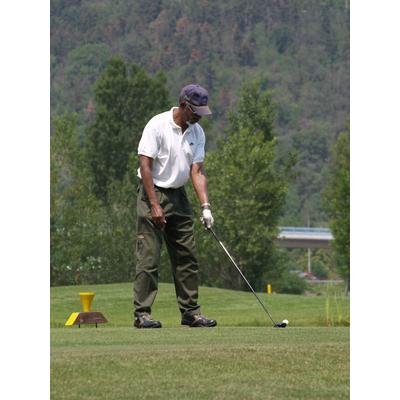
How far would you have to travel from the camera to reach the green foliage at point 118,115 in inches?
3147

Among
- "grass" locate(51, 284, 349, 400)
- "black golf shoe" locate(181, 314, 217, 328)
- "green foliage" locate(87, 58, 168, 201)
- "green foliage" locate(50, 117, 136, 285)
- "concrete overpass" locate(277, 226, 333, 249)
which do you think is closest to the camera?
"grass" locate(51, 284, 349, 400)

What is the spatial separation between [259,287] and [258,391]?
53.6 meters

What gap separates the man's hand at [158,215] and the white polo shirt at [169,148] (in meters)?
0.21

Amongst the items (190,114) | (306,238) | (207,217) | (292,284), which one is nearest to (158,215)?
(207,217)

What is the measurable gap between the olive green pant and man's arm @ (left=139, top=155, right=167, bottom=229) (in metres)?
0.16

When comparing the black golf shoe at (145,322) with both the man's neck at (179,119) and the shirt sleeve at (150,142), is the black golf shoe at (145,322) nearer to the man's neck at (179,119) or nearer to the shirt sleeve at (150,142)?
the shirt sleeve at (150,142)

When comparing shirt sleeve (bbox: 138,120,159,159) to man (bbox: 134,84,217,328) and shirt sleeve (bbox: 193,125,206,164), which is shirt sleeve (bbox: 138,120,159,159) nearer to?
man (bbox: 134,84,217,328)

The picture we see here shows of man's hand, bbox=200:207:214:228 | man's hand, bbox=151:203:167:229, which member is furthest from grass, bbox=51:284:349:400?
man's hand, bbox=200:207:214:228

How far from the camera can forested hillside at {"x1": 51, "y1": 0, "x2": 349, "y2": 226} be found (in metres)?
154

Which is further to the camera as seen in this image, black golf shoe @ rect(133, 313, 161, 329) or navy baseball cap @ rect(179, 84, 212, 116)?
black golf shoe @ rect(133, 313, 161, 329)

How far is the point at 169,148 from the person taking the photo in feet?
34.5

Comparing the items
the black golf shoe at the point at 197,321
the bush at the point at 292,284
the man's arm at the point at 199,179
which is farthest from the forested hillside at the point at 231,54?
the man's arm at the point at 199,179
